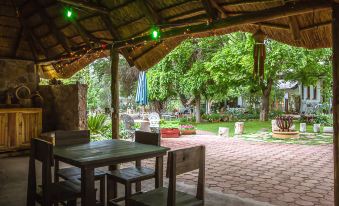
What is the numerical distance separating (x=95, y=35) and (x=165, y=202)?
17.8ft

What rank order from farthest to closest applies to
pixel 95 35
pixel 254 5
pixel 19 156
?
pixel 19 156, pixel 95 35, pixel 254 5

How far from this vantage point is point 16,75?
8.47 m

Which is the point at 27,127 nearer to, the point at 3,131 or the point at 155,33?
the point at 3,131

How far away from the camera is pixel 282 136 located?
38.0 ft

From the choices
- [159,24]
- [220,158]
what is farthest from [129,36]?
[220,158]

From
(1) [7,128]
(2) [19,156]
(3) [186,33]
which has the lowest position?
(2) [19,156]

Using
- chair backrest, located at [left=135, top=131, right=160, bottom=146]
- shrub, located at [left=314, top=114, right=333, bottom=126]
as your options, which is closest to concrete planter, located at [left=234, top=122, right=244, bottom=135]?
shrub, located at [left=314, top=114, right=333, bottom=126]

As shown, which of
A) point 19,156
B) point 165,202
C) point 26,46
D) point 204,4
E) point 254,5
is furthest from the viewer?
point 26,46

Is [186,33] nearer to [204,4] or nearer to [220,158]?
[204,4]

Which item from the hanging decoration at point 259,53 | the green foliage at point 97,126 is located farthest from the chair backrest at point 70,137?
the green foliage at point 97,126

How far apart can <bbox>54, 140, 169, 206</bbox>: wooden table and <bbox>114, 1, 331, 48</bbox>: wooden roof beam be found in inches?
94.7

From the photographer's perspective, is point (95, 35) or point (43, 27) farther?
point (43, 27)

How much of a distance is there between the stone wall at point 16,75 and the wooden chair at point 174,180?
6.93 m

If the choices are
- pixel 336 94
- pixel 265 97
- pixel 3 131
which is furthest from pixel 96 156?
pixel 265 97
